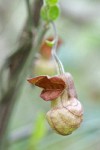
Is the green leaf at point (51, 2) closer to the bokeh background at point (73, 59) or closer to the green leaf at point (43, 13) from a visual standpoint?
the green leaf at point (43, 13)

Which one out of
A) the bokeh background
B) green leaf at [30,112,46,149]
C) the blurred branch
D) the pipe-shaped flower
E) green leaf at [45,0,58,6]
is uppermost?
green leaf at [45,0,58,6]

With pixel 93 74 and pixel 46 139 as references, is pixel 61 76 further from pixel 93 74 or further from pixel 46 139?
pixel 93 74

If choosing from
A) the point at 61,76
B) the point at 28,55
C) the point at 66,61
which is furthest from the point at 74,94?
the point at 66,61

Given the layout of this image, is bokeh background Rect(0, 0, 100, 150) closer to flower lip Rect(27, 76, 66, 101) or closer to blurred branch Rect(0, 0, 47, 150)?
blurred branch Rect(0, 0, 47, 150)

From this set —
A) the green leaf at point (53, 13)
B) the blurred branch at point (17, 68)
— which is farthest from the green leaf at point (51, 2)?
the blurred branch at point (17, 68)

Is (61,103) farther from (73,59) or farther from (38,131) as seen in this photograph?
(73,59)

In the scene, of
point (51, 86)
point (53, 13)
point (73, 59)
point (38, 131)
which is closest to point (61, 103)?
point (51, 86)

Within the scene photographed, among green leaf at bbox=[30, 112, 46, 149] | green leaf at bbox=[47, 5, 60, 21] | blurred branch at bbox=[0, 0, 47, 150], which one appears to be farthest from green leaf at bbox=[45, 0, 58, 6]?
green leaf at bbox=[30, 112, 46, 149]
